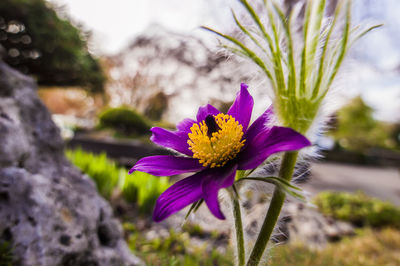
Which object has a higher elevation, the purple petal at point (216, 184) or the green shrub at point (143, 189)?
the purple petal at point (216, 184)

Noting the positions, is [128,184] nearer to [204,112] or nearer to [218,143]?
[204,112]

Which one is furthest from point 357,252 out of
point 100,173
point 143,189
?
point 100,173

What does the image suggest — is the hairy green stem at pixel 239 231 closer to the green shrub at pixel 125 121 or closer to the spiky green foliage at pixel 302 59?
the spiky green foliage at pixel 302 59

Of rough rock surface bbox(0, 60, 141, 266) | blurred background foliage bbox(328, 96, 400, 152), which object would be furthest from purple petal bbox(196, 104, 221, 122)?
blurred background foliage bbox(328, 96, 400, 152)

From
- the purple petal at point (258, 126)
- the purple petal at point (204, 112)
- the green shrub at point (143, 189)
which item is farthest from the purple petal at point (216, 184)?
the green shrub at point (143, 189)

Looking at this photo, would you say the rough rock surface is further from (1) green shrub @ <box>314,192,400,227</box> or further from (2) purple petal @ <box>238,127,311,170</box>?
(1) green shrub @ <box>314,192,400,227</box>

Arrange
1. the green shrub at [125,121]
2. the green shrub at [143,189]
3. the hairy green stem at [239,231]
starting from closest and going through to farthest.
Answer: the hairy green stem at [239,231]
the green shrub at [143,189]
the green shrub at [125,121]

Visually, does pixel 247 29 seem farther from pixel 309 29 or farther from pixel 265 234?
pixel 265 234

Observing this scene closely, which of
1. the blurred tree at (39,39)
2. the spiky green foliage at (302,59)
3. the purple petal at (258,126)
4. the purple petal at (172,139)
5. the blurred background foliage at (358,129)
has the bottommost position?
the purple petal at (172,139)
